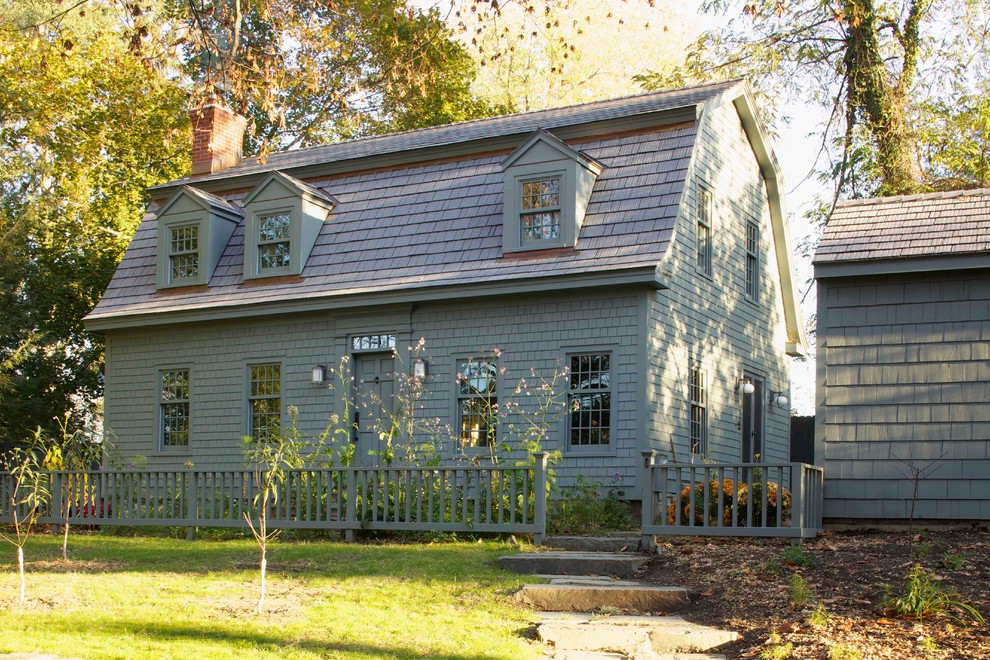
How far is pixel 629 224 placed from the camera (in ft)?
45.4

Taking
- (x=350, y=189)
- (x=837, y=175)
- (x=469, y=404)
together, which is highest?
(x=837, y=175)

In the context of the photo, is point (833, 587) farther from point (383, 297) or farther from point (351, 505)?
point (383, 297)

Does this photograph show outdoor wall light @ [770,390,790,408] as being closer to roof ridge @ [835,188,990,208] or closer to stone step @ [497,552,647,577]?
roof ridge @ [835,188,990,208]

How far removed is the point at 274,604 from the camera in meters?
7.68

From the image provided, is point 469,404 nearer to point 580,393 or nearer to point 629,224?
point 580,393

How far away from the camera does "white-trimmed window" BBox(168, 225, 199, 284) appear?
17672 millimetres

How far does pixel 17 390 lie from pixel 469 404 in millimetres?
12245

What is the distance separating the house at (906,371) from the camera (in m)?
10.6

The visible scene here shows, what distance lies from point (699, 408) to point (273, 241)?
721cm

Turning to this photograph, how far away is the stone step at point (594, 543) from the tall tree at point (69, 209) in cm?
1437

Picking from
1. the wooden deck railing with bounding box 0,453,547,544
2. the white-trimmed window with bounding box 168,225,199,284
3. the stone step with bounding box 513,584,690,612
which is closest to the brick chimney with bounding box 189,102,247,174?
the white-trimmed window with bounding box 168,225,199,284

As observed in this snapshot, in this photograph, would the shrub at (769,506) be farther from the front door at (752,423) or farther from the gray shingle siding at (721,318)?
the front door at (752,423)

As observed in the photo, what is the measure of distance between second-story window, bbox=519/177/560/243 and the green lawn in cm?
503

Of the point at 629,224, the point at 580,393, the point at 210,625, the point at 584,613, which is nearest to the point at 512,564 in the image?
the point at 584,613
